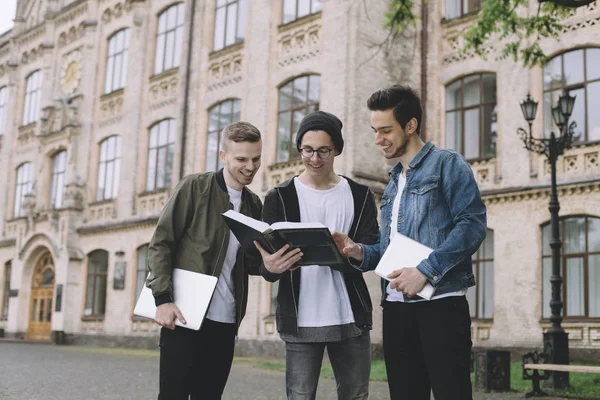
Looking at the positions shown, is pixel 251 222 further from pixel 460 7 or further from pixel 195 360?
pixel 460 7

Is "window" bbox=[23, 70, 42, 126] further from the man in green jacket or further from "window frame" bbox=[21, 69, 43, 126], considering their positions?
the man in green jacket

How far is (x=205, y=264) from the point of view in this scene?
4152mm

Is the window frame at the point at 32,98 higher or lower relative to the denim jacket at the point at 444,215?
higher

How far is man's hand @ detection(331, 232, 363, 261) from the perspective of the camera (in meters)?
3.86

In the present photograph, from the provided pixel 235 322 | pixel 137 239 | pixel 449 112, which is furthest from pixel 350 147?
pixel 235 322

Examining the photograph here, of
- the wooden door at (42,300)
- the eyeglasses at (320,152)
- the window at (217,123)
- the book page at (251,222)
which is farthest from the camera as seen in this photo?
the wooden door at (42,300)

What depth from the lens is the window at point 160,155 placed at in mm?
24781

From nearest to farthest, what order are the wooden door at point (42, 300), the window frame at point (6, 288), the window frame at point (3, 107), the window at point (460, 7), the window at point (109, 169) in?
1. the window at point (460, 7)
2. the window at point (109, 169)
3. the wooden door at point (42, 300)
4. the window frame at point (6, 288)
5. the window frame at point (3, 107)

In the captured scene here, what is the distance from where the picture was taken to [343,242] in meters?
3.88

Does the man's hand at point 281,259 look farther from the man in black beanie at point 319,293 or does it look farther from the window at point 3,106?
the window at point 3,106

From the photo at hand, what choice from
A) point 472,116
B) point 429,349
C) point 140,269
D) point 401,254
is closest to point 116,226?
point 140,269

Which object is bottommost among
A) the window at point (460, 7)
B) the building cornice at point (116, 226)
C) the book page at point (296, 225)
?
the book page at point (296, 225)

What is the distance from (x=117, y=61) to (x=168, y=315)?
83.9 ft

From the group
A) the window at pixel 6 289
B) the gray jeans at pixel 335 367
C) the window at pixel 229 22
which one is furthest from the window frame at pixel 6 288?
the gray jeans at pixel 335 367
